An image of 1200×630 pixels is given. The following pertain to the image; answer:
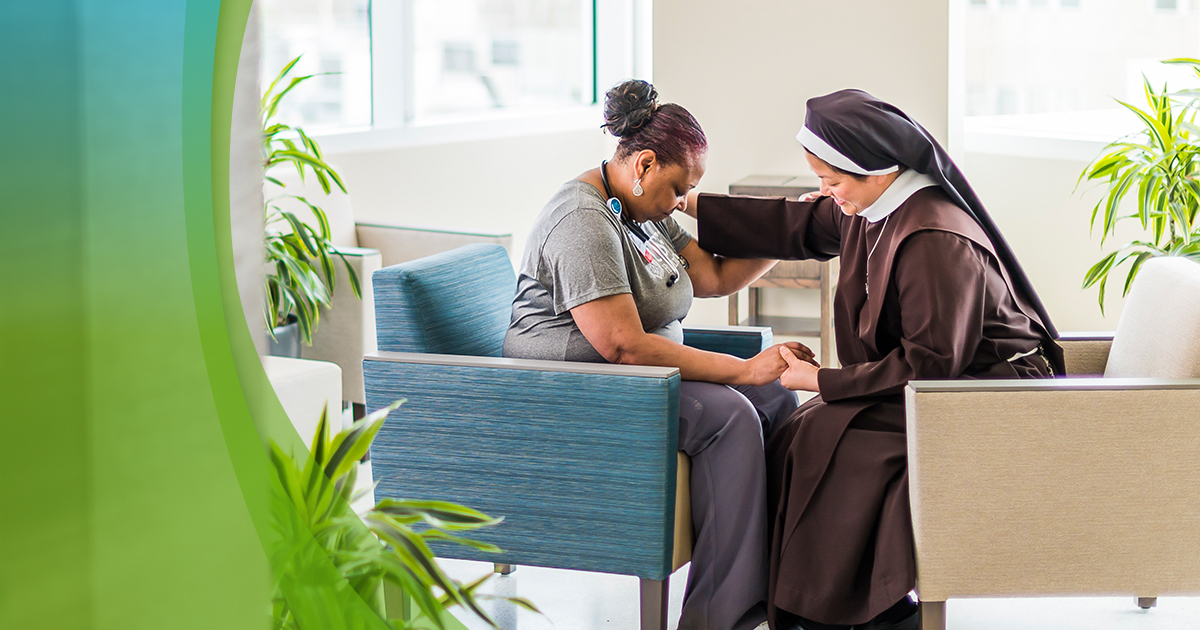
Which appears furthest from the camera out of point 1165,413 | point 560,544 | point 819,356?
point 819,356

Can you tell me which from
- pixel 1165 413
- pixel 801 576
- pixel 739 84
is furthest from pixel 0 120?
pixel 739 84

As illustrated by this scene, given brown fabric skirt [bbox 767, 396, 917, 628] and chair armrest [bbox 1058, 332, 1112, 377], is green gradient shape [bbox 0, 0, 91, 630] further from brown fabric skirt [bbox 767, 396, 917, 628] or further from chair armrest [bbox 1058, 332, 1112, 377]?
chair armrest [bbox 1058, 332, 1112, 377]

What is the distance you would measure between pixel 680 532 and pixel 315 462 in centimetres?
112

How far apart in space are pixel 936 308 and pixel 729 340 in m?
0.83

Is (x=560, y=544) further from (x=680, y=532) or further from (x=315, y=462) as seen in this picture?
(x=315, y=462)

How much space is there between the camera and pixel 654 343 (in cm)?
234

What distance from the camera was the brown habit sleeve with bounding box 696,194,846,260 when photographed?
2703mm

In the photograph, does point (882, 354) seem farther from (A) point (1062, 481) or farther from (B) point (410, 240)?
(B) point (410, 240)

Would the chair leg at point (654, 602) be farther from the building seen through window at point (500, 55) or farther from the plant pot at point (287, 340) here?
the building seen through window at point (500, 55)

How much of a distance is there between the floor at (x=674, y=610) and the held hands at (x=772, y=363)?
2.05 ft

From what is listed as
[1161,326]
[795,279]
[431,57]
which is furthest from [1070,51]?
[1161,326]

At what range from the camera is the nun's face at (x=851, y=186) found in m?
2.30

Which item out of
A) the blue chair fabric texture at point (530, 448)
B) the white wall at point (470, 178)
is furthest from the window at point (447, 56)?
the blue chair fabric texture at point (530, 448)

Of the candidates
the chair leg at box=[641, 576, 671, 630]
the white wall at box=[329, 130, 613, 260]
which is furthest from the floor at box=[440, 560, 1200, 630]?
the white wall at box=[329, 130, 613, 260]
